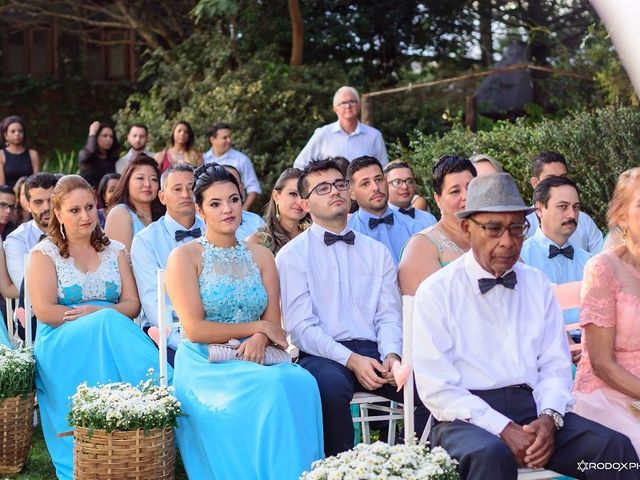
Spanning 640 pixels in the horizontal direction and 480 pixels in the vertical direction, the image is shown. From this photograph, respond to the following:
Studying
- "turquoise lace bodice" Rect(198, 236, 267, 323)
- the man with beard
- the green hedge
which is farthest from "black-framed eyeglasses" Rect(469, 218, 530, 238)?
the green hedge

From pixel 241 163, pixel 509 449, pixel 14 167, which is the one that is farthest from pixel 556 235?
pixel 14 167

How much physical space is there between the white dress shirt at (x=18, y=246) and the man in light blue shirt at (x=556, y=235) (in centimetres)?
348

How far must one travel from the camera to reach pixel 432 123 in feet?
47.0

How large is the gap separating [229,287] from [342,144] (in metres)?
5.07

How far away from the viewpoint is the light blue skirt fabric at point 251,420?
4.62 metres

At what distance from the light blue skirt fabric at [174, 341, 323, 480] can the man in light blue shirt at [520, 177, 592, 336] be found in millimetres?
1956

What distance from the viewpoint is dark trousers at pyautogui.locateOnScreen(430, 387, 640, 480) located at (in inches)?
148

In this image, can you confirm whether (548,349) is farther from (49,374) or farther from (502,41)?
(502,41)

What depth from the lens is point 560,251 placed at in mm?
6066

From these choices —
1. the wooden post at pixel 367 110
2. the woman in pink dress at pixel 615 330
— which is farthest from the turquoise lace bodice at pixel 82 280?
the wooden post at pixel 367 110

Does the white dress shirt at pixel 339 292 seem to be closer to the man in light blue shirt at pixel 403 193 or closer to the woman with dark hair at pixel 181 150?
the man in light blue shirt at pixel 403 193

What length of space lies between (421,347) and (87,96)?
55.8 ft

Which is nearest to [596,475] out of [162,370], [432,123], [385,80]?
[162,370]

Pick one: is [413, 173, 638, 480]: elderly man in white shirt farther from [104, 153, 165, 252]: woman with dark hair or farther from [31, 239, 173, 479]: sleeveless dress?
[104, 153, 165, 252]: woman with dark hair
